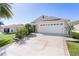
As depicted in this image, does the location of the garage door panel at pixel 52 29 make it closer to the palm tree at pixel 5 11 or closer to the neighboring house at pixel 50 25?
the neighboring house at pixel 50 25

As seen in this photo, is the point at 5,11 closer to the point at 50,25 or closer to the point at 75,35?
the point at 50,25

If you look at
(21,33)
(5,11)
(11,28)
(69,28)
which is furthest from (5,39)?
(69,28)

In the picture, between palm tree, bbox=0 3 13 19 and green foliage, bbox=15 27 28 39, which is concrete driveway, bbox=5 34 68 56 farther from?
palm tree, bbox=0 3 13 19

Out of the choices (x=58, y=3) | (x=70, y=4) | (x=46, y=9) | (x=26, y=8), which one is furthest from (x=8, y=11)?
(x=70, y=4)

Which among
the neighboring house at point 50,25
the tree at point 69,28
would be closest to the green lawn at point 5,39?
the neighboring house at point 50,25

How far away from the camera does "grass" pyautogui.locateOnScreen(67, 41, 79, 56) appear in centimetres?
403

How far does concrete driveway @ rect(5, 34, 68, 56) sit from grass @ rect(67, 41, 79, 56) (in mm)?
124

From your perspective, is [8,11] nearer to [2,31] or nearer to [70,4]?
[2,31]

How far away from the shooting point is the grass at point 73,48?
13.2 ft

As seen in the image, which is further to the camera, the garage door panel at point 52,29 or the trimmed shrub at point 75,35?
the garage door panel at point 52,29

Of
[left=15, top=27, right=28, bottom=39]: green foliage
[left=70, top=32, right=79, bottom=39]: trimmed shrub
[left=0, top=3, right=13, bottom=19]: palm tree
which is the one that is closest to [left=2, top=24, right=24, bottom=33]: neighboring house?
[left=15, top=27, right=28, bottom=39]: green foliage

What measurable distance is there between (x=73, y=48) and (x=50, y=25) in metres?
1.09

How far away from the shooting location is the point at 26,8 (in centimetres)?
429

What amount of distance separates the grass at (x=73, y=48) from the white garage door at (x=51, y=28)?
486 mm
